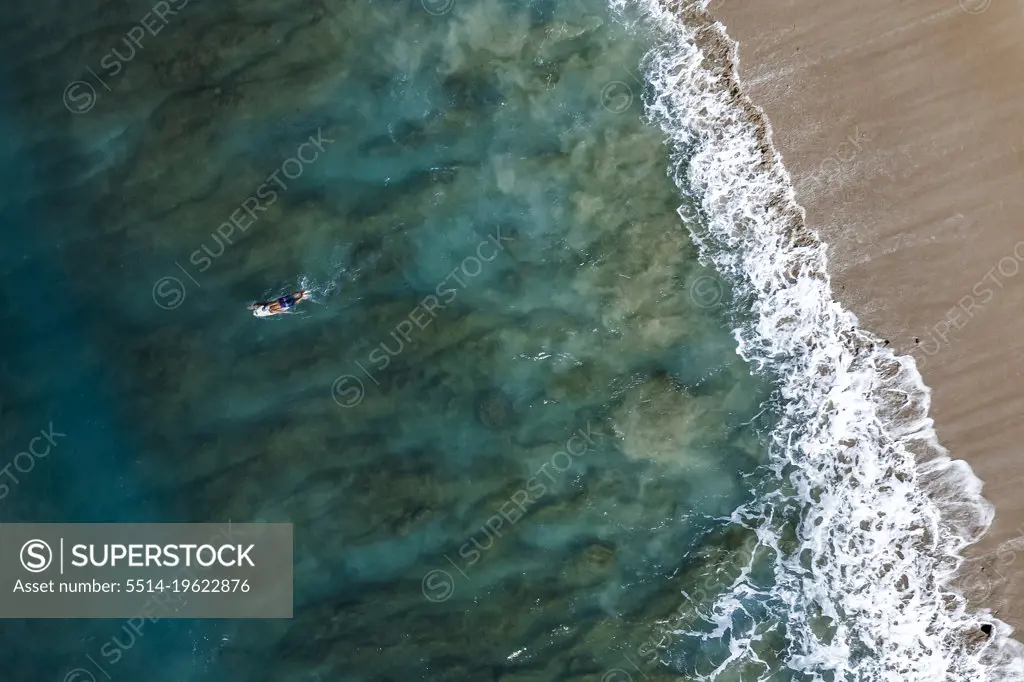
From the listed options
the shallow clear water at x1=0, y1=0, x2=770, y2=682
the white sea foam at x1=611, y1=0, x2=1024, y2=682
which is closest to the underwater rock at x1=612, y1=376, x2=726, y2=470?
the shallow clear water at x1=0, y1=0, x2=770, y2=682

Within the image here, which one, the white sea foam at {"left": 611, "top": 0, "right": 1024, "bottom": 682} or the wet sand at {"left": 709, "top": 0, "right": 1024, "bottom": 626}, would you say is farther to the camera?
the white sea foam at {"left": 611, "top": 0, "right": 1024, "bottom": 682}

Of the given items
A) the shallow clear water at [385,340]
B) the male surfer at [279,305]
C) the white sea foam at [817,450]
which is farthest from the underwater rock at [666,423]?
the male surfer at [279,305]

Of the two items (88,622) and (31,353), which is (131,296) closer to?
Answer: (31,353)

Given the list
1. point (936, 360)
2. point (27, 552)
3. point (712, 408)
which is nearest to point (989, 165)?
point (936, 360)

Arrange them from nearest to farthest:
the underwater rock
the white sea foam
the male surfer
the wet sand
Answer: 1. the wet sand
2. the white sea foam
3. the male surfer
4. the underwater rock

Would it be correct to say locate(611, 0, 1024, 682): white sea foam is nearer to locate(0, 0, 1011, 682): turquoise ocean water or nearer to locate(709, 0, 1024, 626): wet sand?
locate(0, 0, 1011, 682): turquoise ocean water
